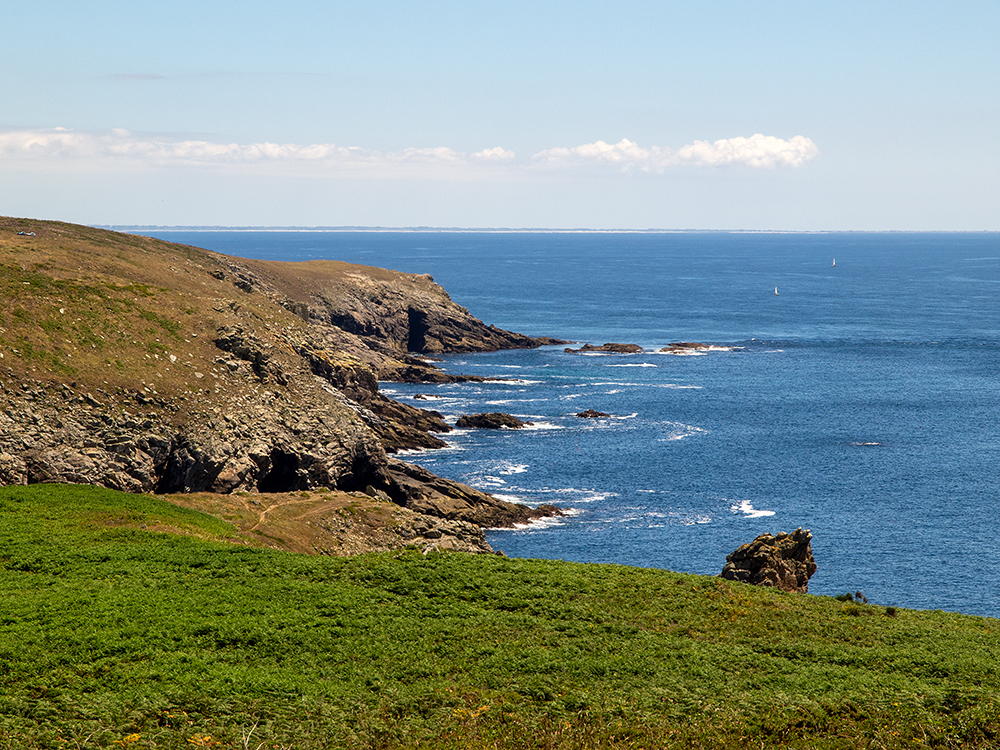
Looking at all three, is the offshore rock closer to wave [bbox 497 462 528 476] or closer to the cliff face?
the cliff face

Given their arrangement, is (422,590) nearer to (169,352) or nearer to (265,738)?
(265,738)

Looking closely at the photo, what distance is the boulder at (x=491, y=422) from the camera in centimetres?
10450

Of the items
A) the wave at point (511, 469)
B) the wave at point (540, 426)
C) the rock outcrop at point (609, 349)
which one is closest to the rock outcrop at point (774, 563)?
the wave at point (511, 469)

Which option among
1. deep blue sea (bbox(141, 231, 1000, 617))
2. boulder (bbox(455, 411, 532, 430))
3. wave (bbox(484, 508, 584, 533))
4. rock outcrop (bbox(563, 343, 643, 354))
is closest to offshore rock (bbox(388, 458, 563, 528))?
wave (bbox(484, 508, 584, 533))

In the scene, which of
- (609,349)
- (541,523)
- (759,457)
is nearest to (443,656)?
(541,523)

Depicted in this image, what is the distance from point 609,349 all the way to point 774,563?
11322cm

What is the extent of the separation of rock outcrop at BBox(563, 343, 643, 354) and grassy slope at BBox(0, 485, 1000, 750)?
119m

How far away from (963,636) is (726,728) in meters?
14.1

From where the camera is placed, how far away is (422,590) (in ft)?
115

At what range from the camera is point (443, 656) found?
28.9 meters

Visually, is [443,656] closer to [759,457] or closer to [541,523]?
[541,523]

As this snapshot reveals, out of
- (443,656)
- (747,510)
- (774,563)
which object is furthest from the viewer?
(747,510)

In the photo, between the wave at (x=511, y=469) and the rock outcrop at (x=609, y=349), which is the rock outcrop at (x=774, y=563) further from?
the rock outcrop at (x=609, y=349)

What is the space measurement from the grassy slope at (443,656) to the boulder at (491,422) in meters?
64.3
